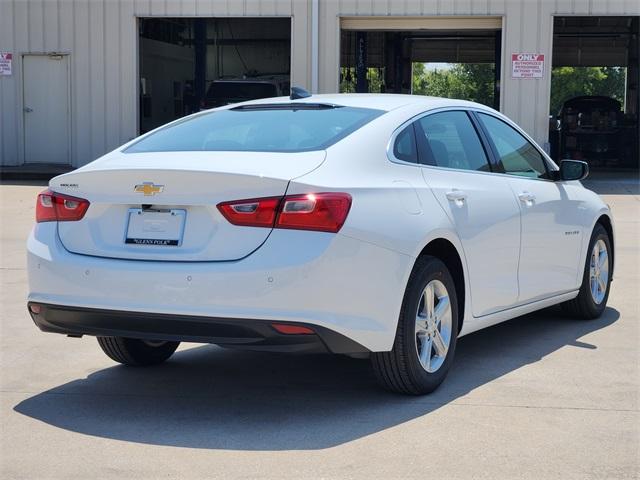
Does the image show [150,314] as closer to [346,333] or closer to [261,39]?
[346,333]

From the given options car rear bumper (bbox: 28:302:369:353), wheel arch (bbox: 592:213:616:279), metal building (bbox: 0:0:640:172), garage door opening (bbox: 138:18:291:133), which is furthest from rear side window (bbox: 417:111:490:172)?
garage door opening (bbox: 138:18:291:133)

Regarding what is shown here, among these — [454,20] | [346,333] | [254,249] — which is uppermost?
[454,20]

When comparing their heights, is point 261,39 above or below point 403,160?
above

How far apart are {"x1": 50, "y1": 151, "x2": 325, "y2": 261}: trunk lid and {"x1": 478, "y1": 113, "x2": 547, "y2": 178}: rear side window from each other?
72.9 inches

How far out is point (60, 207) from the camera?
499cm

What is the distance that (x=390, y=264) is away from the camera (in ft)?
15.7

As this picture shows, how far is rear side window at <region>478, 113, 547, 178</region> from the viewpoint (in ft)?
20.9

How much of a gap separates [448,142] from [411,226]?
100 cm

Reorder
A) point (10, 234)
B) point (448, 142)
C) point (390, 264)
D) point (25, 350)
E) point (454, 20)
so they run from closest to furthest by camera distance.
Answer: point (390, 264), point (448, 142), point (25, 350), point (10, 234), point (454, 20)

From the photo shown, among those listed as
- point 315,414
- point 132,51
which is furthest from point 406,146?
point 132,51

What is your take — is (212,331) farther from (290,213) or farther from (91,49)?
(91,49)

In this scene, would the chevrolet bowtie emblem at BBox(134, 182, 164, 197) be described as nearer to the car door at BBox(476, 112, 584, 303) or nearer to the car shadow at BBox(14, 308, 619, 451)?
the car shadow at BBox(14, 308, 619, 451)

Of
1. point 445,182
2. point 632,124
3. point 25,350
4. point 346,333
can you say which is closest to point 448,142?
point 445,182

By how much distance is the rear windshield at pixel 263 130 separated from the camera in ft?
16.7
